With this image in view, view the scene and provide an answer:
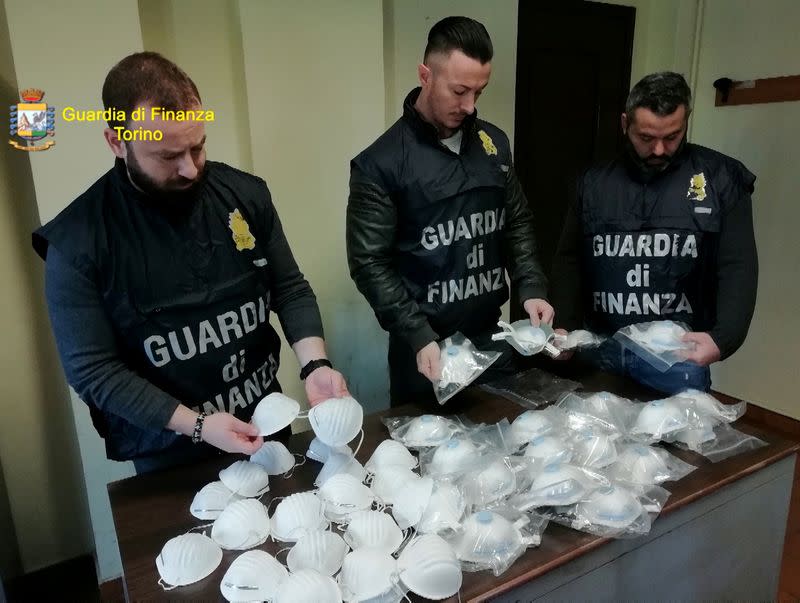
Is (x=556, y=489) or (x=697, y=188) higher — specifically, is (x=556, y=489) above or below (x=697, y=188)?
below

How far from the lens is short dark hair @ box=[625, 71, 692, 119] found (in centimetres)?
161

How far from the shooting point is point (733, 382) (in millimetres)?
3174

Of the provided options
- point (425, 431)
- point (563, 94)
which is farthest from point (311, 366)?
point (563, 94)

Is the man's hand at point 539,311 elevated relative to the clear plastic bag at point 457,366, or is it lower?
elevated

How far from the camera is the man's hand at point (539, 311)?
1.58 m

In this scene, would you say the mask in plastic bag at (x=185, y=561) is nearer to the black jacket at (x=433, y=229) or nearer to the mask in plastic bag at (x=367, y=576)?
the mask in plastic bag at (x=367, y=576)

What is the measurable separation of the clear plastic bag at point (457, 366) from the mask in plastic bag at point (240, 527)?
20.9 inches

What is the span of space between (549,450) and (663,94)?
108 cm

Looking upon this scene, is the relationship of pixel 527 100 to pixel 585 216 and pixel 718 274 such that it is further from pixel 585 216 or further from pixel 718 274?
pixel 718 274

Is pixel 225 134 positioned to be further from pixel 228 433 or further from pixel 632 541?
pixel 632 541

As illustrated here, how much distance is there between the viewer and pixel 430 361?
1460 mm

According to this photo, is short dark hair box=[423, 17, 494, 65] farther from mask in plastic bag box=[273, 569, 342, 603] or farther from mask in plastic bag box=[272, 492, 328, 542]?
mask in plastic bag box=[273, 569, 342, 603]

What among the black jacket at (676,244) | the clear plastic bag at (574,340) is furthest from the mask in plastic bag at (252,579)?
the black jacket at (676,244)

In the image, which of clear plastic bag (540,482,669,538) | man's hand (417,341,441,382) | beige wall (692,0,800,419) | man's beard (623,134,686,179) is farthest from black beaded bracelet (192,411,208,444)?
beige wall (692,0,800,419)
